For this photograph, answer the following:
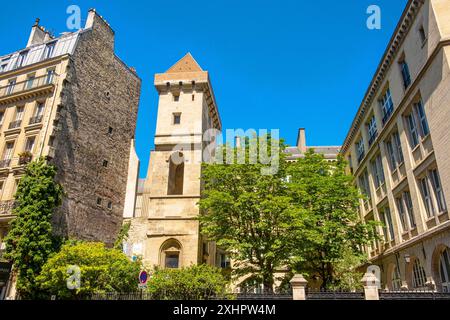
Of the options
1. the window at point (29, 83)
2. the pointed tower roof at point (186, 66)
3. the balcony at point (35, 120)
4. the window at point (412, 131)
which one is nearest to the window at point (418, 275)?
the window at point (412, 131)

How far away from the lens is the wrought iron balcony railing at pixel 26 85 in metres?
26.4

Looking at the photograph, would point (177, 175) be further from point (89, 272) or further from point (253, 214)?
point (89, 272)

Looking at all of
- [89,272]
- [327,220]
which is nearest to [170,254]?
[89,272]

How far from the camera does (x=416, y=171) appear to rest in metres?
18.6

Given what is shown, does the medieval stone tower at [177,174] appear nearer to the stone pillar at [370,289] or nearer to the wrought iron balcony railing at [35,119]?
the wrought iron balcony railing at [35,119]

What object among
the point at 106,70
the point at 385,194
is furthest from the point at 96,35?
the point at 385,194

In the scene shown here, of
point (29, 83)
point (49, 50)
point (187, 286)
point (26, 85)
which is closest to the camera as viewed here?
point (187, 286)

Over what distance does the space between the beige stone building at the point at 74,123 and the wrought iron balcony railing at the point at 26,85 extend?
0.25 ft

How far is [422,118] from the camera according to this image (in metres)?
18.5

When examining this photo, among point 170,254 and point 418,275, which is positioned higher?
point 170,254

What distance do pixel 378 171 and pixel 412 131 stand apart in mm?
6180

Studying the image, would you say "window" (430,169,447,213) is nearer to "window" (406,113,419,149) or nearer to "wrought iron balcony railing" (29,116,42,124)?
"window" (406,113,419,149)
